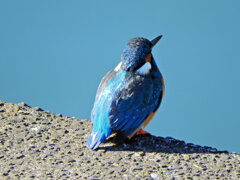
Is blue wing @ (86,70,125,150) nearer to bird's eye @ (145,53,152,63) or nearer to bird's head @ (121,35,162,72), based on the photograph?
bird's head @ (121,35,162,72)

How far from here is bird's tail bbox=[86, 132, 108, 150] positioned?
541cm

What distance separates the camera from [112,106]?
17.8 ft

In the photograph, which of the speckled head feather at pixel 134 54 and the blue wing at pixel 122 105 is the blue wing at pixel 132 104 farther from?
the speckled head feather at pixel 134 54

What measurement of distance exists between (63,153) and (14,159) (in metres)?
0.53

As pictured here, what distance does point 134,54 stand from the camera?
568 cm

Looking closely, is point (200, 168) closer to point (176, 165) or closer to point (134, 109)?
point (176, 165)

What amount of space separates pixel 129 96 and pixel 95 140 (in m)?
0.61

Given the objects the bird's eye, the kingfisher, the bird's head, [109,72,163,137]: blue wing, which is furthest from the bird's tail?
the bird's eye

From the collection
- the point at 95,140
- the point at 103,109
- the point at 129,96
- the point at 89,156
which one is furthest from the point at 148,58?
the point at 89,156

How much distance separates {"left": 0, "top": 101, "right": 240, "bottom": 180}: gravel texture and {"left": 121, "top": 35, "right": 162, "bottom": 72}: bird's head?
85 centimetres

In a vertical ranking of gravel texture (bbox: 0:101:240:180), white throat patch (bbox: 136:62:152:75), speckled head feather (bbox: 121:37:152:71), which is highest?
speckled head feather (bbox: 121:37:152:71)

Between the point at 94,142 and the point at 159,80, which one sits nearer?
the point at 94,142

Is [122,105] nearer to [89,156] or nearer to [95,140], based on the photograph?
[95,140]

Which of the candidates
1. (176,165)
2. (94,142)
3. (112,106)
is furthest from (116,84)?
(176,165)
